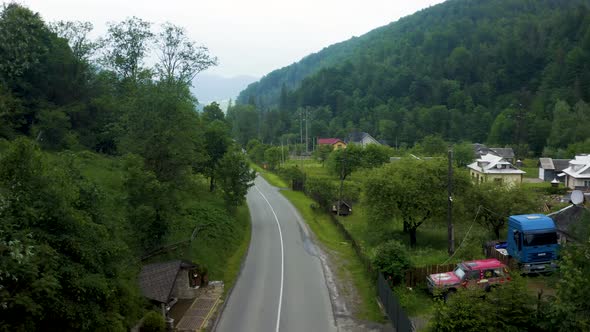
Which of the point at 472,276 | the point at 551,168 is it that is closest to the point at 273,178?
the point at 551,168

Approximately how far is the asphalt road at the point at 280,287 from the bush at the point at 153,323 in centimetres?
300

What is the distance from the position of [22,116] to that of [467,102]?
12726cm

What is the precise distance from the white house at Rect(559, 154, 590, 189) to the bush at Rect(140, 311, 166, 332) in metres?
54.9

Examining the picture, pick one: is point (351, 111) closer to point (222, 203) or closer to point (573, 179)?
point (573, 179)

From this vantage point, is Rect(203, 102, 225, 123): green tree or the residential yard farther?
Rect(203, 102, 225, 123): green tree

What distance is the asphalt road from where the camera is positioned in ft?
67.9

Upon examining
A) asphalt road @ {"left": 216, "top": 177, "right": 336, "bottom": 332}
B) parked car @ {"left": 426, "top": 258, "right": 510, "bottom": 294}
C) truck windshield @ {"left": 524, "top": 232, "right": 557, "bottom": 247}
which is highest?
truck windshield @ {"left": 524, "top": 232, "right": 557, "bottom": 247}

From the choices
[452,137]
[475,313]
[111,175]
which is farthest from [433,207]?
[452,137]

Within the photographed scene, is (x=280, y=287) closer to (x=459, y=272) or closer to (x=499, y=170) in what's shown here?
(x=459, y=272)

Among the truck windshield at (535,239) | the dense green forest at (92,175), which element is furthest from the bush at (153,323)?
the truck windshield at (535,239)

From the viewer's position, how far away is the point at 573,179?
57719 millimetres

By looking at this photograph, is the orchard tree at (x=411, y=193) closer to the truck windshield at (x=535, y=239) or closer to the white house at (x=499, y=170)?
the truck windshield at (x=535, y=239)

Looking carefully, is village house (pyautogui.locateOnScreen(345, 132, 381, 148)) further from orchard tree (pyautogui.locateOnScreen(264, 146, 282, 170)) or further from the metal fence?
the metal fence

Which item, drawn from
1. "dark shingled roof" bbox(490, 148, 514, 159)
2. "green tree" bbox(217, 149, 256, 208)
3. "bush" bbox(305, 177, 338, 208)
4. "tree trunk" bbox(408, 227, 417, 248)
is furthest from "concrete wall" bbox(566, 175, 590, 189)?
"green tree" bbox(217, 149, 256, 208)
